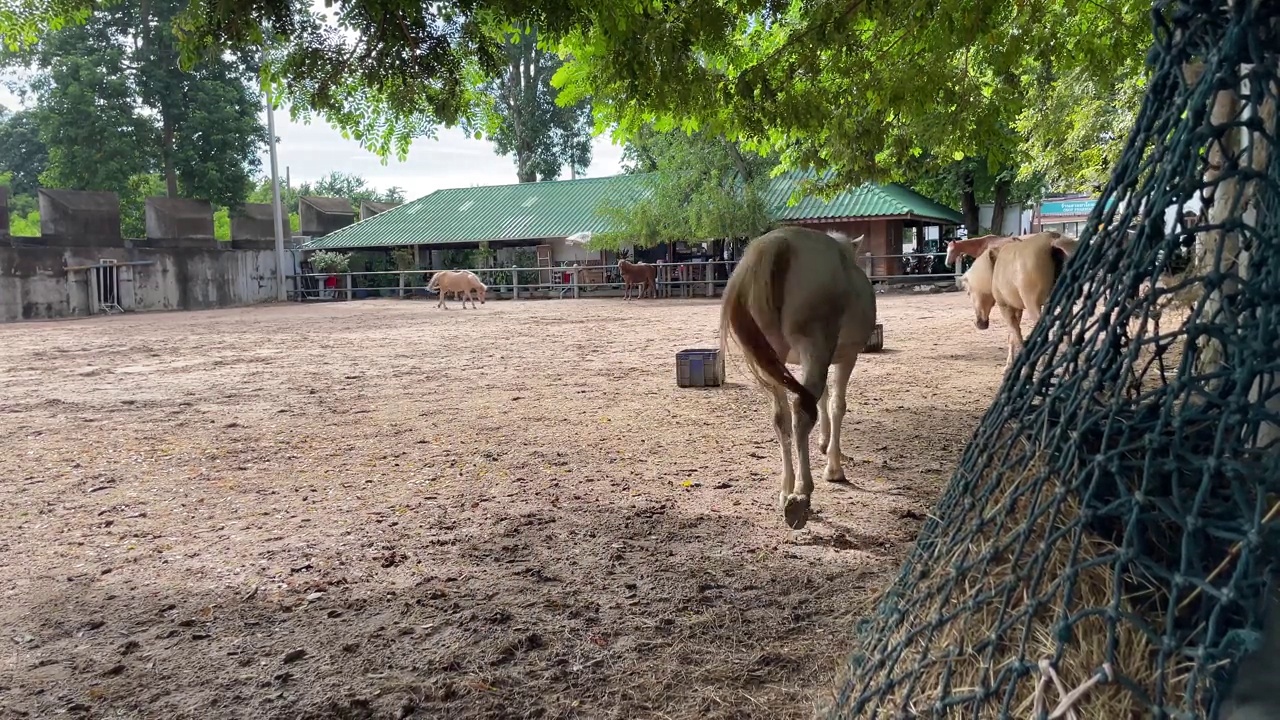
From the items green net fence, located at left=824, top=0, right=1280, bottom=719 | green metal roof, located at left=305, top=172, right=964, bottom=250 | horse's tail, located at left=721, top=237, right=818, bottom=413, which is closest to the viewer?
green net fence, located at left=824, top=0, right=1280, bottom=719

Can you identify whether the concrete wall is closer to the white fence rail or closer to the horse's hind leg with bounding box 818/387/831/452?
the white fence rail

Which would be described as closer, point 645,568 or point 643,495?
point 645,568

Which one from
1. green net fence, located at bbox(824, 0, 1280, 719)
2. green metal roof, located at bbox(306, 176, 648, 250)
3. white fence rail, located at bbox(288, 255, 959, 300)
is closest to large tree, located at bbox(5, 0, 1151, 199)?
green net fence, located at bbox(824, 0, 1280, 719)

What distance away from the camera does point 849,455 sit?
5676mm

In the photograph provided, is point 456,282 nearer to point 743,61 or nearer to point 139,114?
point 139,114

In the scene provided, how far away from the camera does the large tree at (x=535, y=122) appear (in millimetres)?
44500

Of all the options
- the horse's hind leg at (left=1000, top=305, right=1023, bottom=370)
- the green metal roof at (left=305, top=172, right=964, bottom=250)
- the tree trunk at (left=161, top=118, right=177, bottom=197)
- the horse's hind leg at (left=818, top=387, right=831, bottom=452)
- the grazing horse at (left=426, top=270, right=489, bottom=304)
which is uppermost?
the tree trunk at (left=161, top=118, right=177, bottom=197)

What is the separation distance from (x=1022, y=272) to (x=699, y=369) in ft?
11.1

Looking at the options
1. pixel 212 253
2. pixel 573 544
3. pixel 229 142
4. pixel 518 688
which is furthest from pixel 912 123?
pixel 229 142

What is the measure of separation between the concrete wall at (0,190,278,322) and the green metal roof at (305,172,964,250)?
622cm

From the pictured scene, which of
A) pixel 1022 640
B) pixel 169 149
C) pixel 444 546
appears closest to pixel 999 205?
pixel 444 546

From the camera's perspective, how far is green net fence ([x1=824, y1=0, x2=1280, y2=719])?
4.41ft

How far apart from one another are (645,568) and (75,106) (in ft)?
127

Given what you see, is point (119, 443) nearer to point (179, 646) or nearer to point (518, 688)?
point (179, 646)
